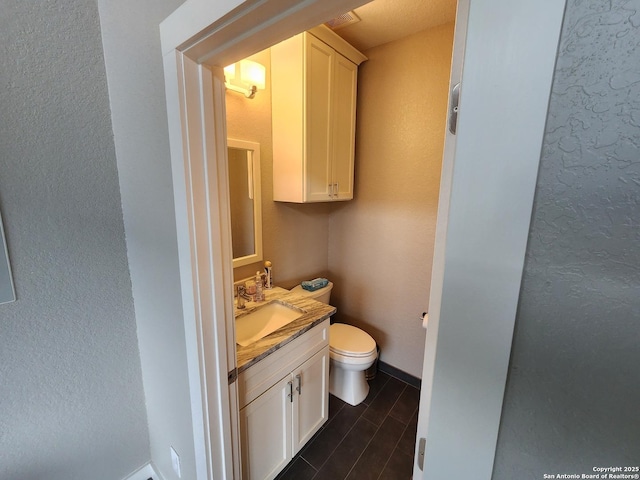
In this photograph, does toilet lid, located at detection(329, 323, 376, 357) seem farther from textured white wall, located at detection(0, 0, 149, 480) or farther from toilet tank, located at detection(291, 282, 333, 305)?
textured white wall, located at detection(0, 0, 149, 480)

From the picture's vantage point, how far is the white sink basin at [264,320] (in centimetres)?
148

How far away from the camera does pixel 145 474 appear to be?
140 cm

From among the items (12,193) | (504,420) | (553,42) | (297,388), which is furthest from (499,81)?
(297,388)

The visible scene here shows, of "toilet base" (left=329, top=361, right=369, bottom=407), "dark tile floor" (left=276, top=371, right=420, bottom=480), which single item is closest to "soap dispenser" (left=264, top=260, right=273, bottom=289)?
"toilet base" (left=329, top=361, right=369, bottom=407)

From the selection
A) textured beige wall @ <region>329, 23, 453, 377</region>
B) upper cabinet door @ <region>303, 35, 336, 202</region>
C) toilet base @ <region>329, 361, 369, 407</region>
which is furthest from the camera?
toilet base @ <region>329, 361, 369, 407</region>

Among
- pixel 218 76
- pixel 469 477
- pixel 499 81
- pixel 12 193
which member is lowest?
pixel 469 477

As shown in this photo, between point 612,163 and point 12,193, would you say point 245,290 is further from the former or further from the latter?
point 612,163

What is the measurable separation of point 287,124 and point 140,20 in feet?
3.01

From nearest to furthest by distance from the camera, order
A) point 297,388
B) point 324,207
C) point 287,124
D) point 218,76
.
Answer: point 218,76 → point 297,388 → point 287,124 → point 324,207

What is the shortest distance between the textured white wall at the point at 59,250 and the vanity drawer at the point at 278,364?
62cm

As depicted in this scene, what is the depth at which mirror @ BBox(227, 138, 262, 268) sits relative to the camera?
161 cm

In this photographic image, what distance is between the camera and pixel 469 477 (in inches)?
14.5

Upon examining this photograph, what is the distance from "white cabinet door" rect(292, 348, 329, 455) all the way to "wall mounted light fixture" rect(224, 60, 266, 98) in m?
1.55

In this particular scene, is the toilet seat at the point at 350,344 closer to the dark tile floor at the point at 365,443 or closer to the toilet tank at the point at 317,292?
the toilet tank at the point at 317,292
